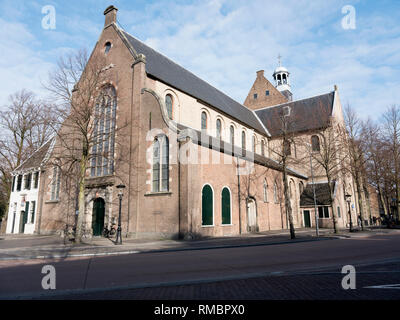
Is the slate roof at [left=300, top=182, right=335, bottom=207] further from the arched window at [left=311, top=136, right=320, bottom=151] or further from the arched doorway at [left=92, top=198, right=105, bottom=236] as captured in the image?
the arched doorway at [left=92, top=198, right=105, bottom=236]

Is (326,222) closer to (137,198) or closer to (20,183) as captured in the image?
(137,198)

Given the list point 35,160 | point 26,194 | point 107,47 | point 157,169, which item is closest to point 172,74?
point 107,47

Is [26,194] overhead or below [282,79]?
below

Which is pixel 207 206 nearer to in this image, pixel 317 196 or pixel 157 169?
pixel 157 169

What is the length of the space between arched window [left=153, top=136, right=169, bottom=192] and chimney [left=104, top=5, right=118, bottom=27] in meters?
13.2

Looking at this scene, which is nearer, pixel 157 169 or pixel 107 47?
pixel 157 169

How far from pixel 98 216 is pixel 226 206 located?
10.5 m

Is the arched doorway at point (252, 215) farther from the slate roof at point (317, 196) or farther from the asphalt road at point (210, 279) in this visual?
the asphalt road at point (210, 279)

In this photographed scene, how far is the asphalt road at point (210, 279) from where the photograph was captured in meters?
5.79

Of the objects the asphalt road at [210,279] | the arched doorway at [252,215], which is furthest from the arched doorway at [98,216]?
the arched doorway at [252,215]

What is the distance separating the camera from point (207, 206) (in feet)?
67.0

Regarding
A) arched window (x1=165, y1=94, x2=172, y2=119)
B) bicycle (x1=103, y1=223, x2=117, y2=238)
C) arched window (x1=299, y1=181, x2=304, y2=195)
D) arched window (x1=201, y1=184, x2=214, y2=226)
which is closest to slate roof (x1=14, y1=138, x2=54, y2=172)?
bicycle (x1=103, y1=223, x2=117, y2=238)

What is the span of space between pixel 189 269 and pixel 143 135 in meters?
14.1
